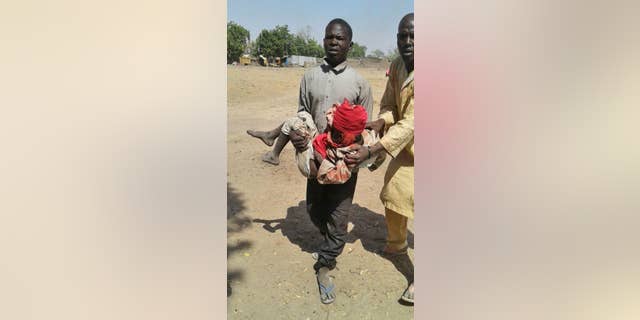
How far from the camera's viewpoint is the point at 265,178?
4641 mm

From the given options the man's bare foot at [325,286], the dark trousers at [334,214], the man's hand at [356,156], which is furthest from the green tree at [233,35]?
the man's bare foot at [325,286]

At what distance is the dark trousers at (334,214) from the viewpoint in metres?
2.32

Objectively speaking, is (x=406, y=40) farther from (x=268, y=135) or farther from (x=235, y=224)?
(x=235, y=224)

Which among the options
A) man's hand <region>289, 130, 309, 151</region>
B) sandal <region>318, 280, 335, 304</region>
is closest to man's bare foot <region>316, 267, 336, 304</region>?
sandal <region>318, 280, 335, 304</region>

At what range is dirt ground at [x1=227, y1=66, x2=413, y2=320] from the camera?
238 cm

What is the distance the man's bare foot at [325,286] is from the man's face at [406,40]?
138 cm

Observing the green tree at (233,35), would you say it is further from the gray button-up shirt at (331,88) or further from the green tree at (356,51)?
the green tree at (356,51)

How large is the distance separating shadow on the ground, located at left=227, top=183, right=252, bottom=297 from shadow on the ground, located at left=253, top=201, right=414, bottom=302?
0.16 metres
